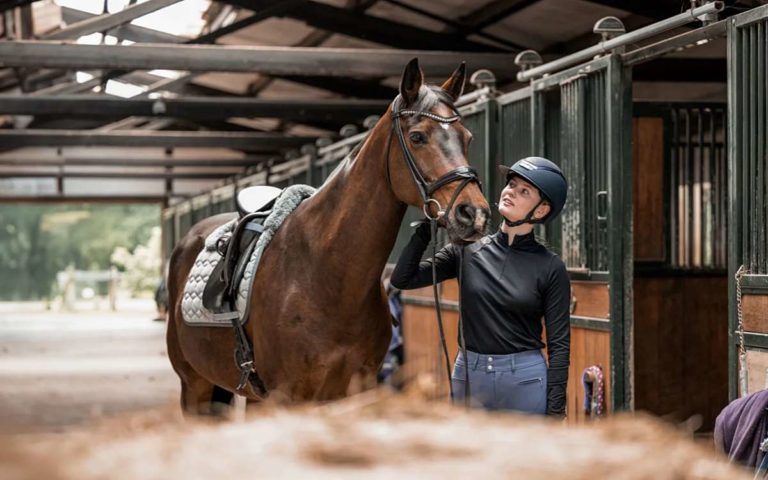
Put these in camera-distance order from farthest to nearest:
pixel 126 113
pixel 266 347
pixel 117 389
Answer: pixel 126 113, pixel 117 389, pixel 266 347

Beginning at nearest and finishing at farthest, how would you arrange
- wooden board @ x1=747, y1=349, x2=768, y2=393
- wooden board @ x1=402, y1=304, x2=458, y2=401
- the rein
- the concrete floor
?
the rein → wooden board @ x1=747, y1=349, x2=768, y2=393 → wooden board @ x1=402, y1=304, x2=458, y2=401 → the concrete floor

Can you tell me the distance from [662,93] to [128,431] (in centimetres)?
963

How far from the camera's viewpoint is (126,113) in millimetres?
11539

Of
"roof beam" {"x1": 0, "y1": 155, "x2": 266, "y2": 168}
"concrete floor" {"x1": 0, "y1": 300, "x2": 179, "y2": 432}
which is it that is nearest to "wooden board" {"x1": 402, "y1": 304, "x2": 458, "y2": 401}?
"concrete floor" {"x1": 0, "y1": 300, "x2": 179, "y2": 432}

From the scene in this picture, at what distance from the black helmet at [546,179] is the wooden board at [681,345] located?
10.8 ft

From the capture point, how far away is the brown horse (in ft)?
11.5

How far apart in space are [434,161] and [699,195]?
351 centimetres

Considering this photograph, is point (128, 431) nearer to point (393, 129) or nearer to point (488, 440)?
point (488, 440)

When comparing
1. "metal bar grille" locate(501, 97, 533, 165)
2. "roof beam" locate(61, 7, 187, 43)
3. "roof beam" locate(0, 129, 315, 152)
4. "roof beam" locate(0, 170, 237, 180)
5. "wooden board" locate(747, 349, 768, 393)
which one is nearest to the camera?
"wooden board" locate(747, 349, 768, 393)

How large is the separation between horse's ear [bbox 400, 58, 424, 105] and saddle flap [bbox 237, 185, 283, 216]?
93cm

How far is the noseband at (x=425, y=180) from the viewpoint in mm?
3322

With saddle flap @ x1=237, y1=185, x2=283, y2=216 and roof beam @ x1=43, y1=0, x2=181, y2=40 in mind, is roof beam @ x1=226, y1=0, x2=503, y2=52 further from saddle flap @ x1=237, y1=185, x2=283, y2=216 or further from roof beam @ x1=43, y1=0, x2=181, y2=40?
saddle flap @ x1=237, y1=185, x2=283, y2=216

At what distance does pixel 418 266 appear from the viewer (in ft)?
11.0

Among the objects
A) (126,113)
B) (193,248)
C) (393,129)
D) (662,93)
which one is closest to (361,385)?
(393,129)
